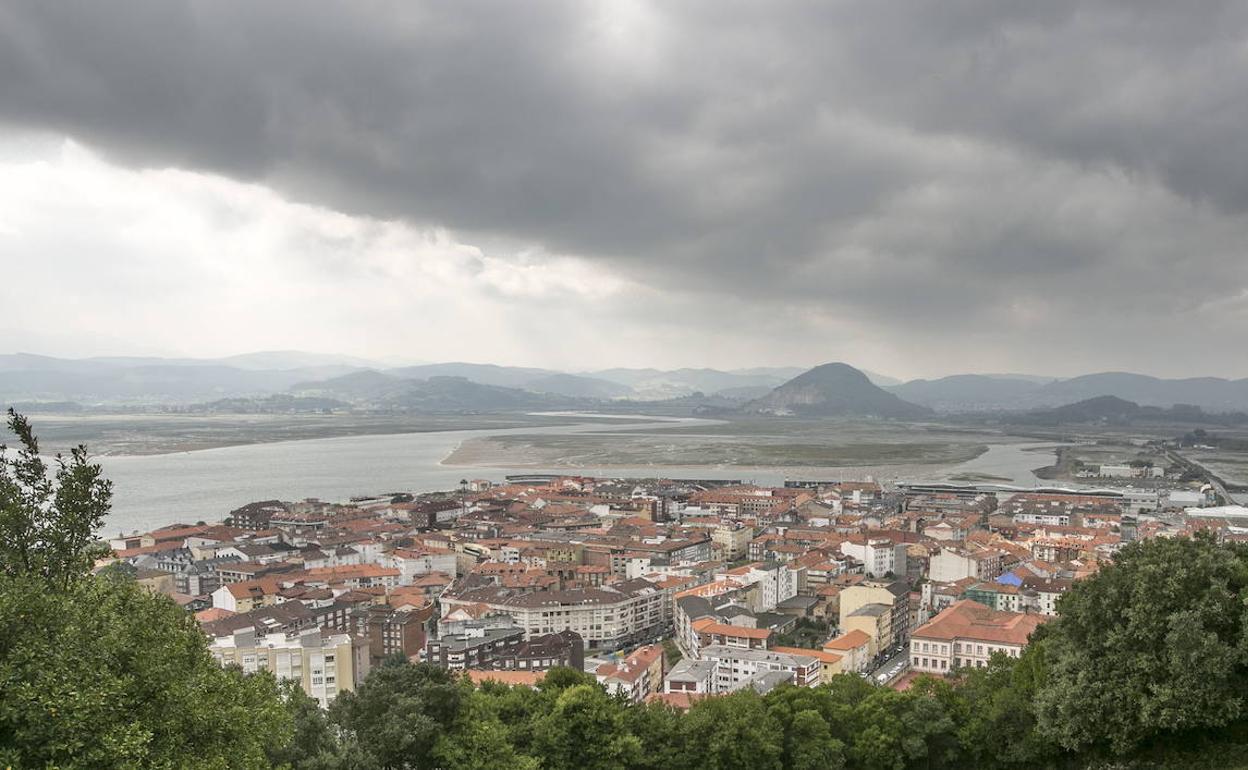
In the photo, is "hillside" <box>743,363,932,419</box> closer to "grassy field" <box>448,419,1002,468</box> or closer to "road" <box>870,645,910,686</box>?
"grassy field" <box>448,419,1002,468</box>

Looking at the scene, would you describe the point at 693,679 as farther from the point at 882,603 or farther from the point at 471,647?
the point at 882,603

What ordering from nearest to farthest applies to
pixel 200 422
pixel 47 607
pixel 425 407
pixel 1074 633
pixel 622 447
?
pixel 47 607 < pixel 1074 633 < pixel 622 447 < pixel 200 422 < pixel 425 407

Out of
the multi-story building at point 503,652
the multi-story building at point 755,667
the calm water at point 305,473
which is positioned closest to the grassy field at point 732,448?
the calm water at point 305,473

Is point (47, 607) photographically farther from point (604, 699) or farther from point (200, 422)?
point (200, 422)

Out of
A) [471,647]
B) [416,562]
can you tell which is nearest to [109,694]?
[471,647]

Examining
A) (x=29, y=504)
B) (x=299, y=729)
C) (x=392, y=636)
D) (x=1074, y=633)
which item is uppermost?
(x=29, y=504)

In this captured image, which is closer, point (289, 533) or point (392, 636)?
point (392, 636)

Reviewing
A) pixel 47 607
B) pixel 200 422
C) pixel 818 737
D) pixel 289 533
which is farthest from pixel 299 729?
pixel 200 422
